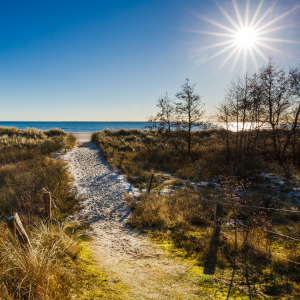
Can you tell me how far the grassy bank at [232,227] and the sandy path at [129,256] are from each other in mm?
363

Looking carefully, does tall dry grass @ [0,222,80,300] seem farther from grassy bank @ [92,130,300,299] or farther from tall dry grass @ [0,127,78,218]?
tall dry grass @ [0,127,78,218]

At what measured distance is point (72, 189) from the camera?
30.5ft

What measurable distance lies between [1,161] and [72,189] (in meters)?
8.94

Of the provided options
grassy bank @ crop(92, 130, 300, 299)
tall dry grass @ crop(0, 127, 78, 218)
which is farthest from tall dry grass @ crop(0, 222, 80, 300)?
tall dry grass @ crop(0, 127, 78, 218)

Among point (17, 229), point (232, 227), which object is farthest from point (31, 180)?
point (232, 227)

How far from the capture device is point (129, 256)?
14.0ft

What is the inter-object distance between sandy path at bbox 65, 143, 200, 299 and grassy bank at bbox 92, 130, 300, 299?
1.19ft

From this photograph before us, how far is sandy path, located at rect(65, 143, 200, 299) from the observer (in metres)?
3.05

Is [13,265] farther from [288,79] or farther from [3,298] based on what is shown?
[288,79]

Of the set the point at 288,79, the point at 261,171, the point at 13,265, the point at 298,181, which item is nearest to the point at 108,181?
the point at 13,265

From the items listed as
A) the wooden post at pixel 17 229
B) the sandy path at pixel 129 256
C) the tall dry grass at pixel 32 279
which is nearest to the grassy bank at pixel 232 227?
the sandy path at pixel 129 256

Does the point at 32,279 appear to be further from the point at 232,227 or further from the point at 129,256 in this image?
the point at 232,227

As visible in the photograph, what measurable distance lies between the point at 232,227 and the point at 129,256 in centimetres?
345

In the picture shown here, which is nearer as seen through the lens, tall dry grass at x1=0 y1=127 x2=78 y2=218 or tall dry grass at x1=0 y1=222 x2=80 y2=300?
tall dry grass at x1=0 y1=222 x2=80 y2=300
